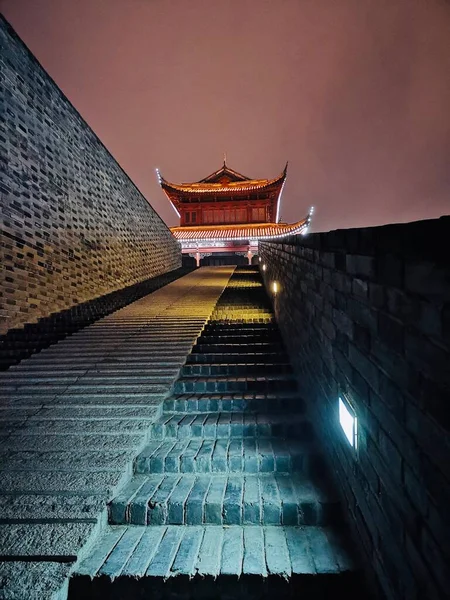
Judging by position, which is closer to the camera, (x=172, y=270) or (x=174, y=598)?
(x=174, y=598)

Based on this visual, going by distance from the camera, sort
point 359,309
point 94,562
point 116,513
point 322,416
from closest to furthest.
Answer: point 359,309, point 94,562, point 116,513, point 322,416

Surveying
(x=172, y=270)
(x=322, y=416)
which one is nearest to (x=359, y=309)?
(x=322, y=416)

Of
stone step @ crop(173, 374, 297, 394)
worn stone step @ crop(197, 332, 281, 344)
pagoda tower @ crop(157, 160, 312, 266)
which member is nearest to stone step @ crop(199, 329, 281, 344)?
worn stone step @ crop(197, 332, 281, 344)

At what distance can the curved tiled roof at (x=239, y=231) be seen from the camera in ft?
78.1

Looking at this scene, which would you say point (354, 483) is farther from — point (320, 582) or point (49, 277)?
point (49, 277)

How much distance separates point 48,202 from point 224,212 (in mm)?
22360

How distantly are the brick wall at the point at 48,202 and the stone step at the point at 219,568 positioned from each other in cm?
439

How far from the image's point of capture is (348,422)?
1684mm

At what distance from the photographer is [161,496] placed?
79.3 inches

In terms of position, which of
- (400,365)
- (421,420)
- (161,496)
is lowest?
(161,496)

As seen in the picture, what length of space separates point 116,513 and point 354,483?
4.83 ft

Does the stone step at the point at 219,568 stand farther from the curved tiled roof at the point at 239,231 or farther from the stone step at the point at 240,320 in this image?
the curved tiled roof at the point at 239,231

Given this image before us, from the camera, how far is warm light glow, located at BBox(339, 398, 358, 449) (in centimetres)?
159

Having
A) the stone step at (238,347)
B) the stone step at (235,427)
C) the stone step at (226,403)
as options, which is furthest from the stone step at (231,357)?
Answer: the stone step at (235,427)
